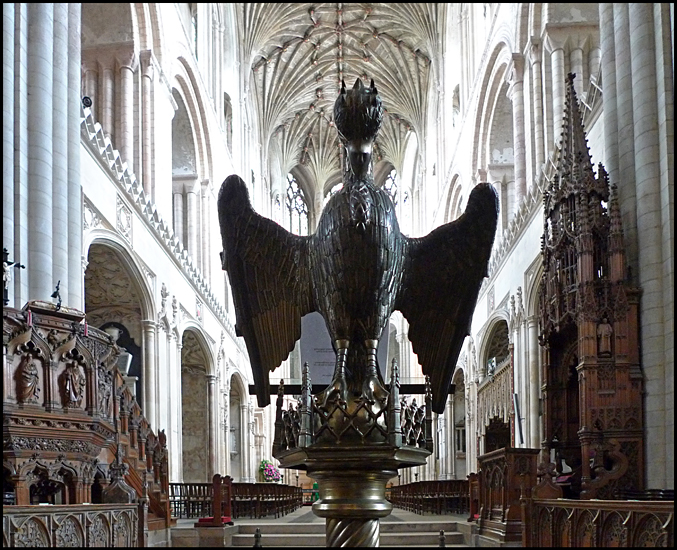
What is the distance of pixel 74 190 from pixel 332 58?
28114 millimetres

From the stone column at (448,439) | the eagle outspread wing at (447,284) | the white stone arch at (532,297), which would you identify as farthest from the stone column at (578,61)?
→ the stone column at (448,439)

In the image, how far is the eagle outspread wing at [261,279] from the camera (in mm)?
4129

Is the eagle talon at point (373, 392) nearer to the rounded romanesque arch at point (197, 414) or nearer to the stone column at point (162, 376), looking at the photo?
the stone column at point (162, 376)

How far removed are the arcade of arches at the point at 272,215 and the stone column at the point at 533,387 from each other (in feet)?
0.16

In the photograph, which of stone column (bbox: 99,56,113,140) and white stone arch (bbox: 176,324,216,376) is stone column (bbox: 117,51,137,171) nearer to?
stone column (bbox: 99,56,113,140)

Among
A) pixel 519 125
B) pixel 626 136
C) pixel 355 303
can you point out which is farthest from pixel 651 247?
pixel 519 125

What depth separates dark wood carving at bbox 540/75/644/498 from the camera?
9.18 metres

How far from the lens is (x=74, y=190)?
12.0 meters

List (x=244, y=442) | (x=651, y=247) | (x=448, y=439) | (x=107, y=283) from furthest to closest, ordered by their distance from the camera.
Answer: (x=244, y=442) → (x=448, y=439) → (x=107, y=283) → (x=651, y=247)

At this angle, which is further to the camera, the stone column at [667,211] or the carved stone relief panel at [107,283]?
the carved stone relief panel at [107,283]

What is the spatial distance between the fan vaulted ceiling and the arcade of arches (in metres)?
0.13

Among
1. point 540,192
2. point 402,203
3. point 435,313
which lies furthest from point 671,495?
point 402,203

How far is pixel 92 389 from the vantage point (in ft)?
32.3

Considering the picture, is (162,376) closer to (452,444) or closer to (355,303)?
(452,444)
